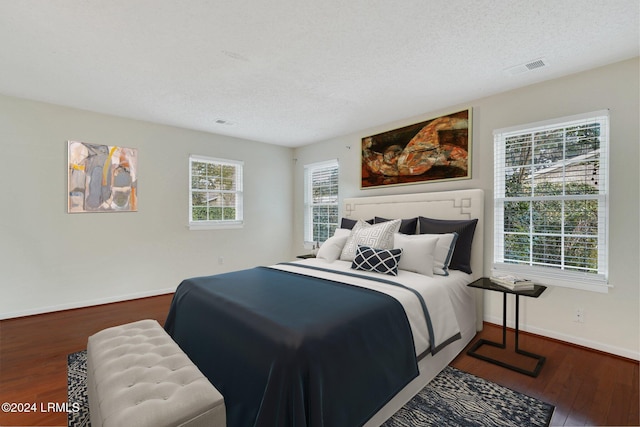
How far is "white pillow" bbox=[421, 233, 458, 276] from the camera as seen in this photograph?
2.78m

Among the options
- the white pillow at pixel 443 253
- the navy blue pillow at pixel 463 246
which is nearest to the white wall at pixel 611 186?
the navy blue pillow at pixel 463 246

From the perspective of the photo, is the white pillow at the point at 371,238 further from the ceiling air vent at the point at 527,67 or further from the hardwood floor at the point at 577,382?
the ceiling air vent at the point at 527,67

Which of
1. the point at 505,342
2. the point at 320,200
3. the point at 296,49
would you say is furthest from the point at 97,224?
the point at 505,342

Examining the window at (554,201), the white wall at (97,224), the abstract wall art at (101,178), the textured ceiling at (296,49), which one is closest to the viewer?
the textured ceiling at (296,49)

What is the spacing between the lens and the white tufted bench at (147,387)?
1.15 m

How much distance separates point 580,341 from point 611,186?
140 centimetres

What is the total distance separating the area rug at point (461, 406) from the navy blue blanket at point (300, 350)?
244 millimetres

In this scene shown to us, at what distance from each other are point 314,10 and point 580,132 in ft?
8.53

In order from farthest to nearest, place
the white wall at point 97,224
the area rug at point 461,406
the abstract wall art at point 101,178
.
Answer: the abstract wall art at point 101,178
the white wall at point 97,224
the area rug at point 461,406

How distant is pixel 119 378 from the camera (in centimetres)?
136

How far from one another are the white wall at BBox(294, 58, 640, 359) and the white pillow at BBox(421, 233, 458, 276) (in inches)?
23.8

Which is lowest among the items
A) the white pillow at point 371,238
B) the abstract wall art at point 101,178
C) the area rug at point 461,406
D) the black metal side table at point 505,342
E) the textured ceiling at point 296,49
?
the area rug at point 461,406

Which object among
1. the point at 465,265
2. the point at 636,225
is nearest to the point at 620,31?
the point at 636,225

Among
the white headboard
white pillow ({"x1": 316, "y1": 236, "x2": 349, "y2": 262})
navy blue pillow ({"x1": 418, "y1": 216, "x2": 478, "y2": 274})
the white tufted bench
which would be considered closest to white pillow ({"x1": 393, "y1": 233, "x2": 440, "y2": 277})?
navy blue pillow ({"x1": 418, "y1": 216, "x2": 478, "y2": 274})
